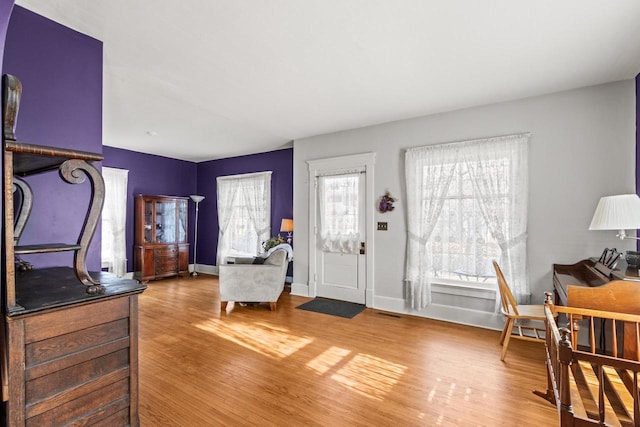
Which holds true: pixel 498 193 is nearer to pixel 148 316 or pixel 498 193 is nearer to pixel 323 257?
pixel 323 257

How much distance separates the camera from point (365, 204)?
450 cm

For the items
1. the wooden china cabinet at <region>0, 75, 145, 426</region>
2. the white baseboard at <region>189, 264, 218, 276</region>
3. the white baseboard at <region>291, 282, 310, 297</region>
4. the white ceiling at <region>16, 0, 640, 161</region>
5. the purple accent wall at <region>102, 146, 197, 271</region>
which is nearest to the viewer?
the wooden china cabinet at <region>0, 75, 145, 426</region>

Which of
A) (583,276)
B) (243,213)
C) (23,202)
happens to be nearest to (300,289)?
(243,213)

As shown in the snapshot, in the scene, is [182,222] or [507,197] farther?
[182,222]

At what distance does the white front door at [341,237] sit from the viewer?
14.9ft

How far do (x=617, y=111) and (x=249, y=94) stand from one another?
149 inches

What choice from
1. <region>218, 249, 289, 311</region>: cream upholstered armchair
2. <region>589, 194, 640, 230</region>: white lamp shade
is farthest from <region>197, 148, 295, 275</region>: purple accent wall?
<region>589, 194, 640, 230</region>: white lamp shade

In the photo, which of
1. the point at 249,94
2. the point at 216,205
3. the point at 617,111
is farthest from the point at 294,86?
the point at 216,205

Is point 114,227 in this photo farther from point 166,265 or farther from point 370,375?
point 370,375

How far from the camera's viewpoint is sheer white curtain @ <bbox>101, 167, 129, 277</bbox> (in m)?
5.64

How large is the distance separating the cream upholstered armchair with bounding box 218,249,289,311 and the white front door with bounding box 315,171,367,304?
866mm

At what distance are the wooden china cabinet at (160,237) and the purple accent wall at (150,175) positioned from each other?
16 cm

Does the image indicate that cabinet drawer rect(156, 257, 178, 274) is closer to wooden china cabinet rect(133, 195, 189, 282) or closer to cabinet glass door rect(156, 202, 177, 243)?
wooden china cabinet rect(133, 195, 189, 282)

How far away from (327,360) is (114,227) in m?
5.02
